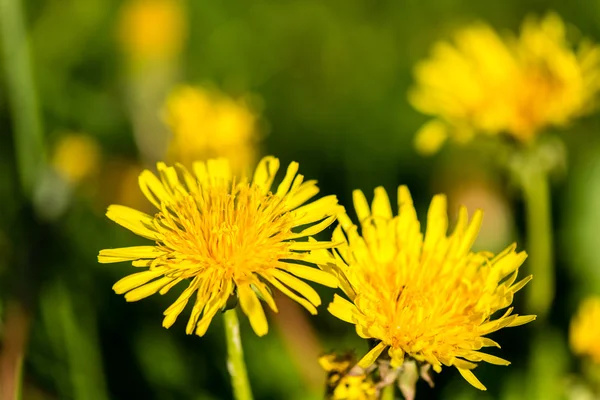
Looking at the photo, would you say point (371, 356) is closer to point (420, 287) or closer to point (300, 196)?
point (420, 287)

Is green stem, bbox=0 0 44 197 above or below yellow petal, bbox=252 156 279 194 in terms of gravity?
above

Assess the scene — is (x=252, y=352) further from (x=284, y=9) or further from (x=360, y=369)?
(x=284, y=9)

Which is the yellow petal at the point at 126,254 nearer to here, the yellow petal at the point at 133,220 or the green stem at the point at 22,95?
the yellow petal at the point at 133,220

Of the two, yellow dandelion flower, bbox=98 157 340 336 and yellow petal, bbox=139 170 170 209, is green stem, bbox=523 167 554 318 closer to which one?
yellow dandelion flower, bbox=98 157 340 336

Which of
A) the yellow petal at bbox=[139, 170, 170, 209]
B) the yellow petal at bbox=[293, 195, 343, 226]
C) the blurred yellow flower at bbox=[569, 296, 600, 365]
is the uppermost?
the yellow petal at bbox=[139, 170, 170, 209]

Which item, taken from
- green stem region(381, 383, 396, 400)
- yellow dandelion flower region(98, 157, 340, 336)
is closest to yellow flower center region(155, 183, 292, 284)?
yellow dandelion flower region(98, 157, 340, 336)

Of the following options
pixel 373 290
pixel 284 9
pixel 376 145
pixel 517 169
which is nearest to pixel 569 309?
pixel 517 169
